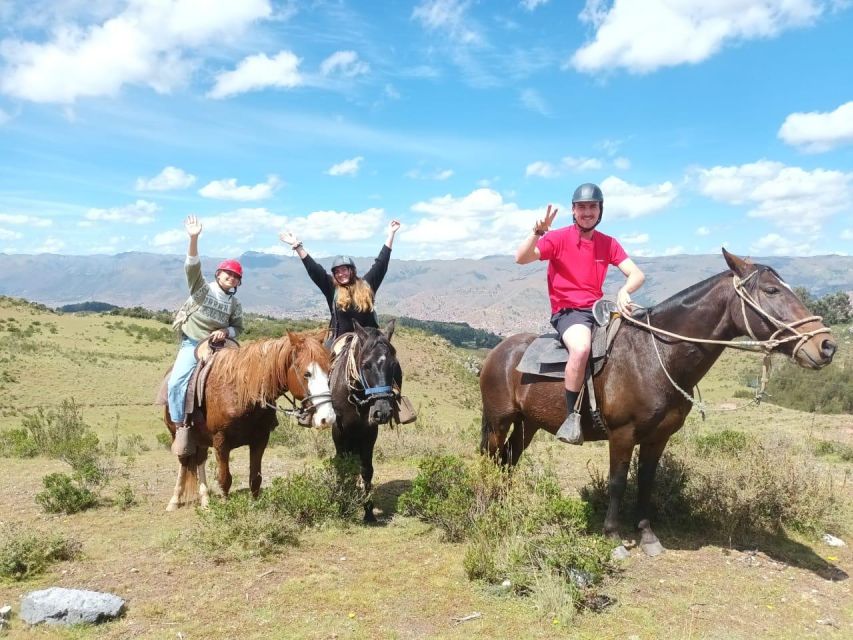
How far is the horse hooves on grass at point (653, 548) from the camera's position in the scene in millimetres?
5270

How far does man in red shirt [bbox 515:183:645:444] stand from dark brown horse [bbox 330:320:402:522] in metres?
1.67

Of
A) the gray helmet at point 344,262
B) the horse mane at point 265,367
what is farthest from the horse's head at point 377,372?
the gray helmet at point 344,262

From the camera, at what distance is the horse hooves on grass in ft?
17.3

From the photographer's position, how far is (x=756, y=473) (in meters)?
6.07

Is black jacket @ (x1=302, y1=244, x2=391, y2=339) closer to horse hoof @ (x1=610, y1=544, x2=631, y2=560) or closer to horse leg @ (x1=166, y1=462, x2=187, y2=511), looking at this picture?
horse leg @ (x1=166, y1=462, x2=187, y2=511)

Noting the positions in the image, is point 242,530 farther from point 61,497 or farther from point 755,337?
point 755,337

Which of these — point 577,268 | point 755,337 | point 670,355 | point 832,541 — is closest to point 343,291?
point 577,268

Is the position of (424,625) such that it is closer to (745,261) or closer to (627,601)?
(627,601)

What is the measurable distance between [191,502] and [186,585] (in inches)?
98.0

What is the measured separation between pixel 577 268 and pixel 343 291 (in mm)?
2530

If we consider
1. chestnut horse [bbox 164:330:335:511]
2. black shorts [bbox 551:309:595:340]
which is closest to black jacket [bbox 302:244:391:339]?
chestnut horse [bbox 164:330:335:511]

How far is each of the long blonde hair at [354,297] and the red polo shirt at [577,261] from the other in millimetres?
1983

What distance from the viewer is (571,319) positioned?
5.36 meters

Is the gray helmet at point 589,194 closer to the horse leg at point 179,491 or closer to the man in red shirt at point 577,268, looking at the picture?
the man in red shirt at point 577,268
